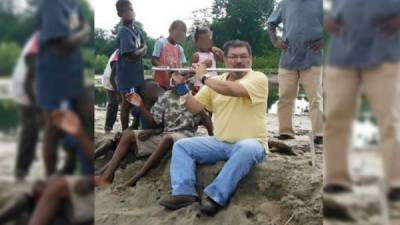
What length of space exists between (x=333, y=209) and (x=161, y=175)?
1.87 metres

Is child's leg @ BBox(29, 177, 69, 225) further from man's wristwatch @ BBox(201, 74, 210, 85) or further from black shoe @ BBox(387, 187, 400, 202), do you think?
man's wristwatch @ BBox(201, 74, 210, 85)

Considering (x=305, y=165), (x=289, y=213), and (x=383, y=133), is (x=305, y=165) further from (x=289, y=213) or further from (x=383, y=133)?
(x=383, y=133)

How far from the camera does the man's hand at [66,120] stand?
148cm

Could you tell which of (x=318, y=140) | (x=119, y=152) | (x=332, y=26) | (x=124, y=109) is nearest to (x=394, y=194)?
(x=332, y=26)

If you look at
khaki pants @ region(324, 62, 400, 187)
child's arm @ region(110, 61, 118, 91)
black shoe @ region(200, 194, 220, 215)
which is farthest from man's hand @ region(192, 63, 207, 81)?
khaki pants @ region(324, 62, 400, 187)

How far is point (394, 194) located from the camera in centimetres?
154

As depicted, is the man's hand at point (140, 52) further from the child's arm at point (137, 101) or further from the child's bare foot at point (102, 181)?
the child's bare foot at point (102, 181)

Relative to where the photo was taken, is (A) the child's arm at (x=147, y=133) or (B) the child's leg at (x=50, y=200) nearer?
(B) the child's leg at (x=50, y=200)

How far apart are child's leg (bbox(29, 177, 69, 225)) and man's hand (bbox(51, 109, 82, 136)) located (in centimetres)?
11

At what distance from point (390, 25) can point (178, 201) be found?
1.81 m

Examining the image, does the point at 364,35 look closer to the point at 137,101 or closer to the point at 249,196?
the point at 137,101

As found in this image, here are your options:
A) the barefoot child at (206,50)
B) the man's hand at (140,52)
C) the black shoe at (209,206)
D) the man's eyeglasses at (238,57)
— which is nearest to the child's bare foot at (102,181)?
the black shoe at (209,206)

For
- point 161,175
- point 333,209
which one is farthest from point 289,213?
point 333,209

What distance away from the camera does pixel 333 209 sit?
1.58m
